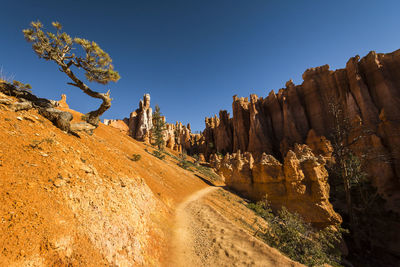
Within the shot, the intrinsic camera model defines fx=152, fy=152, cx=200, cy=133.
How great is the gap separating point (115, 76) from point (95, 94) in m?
1.94

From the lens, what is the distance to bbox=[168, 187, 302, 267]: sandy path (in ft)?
19.3

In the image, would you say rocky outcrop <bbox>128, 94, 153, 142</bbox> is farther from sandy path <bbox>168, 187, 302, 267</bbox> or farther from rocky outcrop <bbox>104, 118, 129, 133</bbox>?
sandy path <bbox>168, 187, 302, 267</bbox>

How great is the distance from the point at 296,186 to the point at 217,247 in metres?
12.5

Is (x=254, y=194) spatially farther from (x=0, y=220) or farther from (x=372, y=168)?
(x=0, y=220)

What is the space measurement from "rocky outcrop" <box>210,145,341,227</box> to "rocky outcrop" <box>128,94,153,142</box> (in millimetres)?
45874

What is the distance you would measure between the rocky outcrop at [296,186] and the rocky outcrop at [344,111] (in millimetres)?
5945

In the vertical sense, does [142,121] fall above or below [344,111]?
above

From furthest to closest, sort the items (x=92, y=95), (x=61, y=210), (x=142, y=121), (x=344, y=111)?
1. (x=142, y=121)
2. (x=344, y=111)
3. (x=92, y=95)
4. (x=61, y=210)

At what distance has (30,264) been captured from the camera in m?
3.05

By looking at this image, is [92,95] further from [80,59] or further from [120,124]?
[120,124]

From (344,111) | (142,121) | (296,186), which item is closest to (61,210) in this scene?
(296,186)

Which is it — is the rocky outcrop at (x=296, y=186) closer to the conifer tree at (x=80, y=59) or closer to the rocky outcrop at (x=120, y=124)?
the conifer tree at (x=80, y=59)

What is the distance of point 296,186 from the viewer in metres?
15.5

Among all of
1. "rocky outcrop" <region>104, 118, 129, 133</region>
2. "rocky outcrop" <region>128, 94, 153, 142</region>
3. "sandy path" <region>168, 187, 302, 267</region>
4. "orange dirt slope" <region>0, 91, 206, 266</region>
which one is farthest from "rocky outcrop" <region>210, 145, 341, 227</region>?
"rocky outcrop" <region>104, 118, 129, 133</region>
